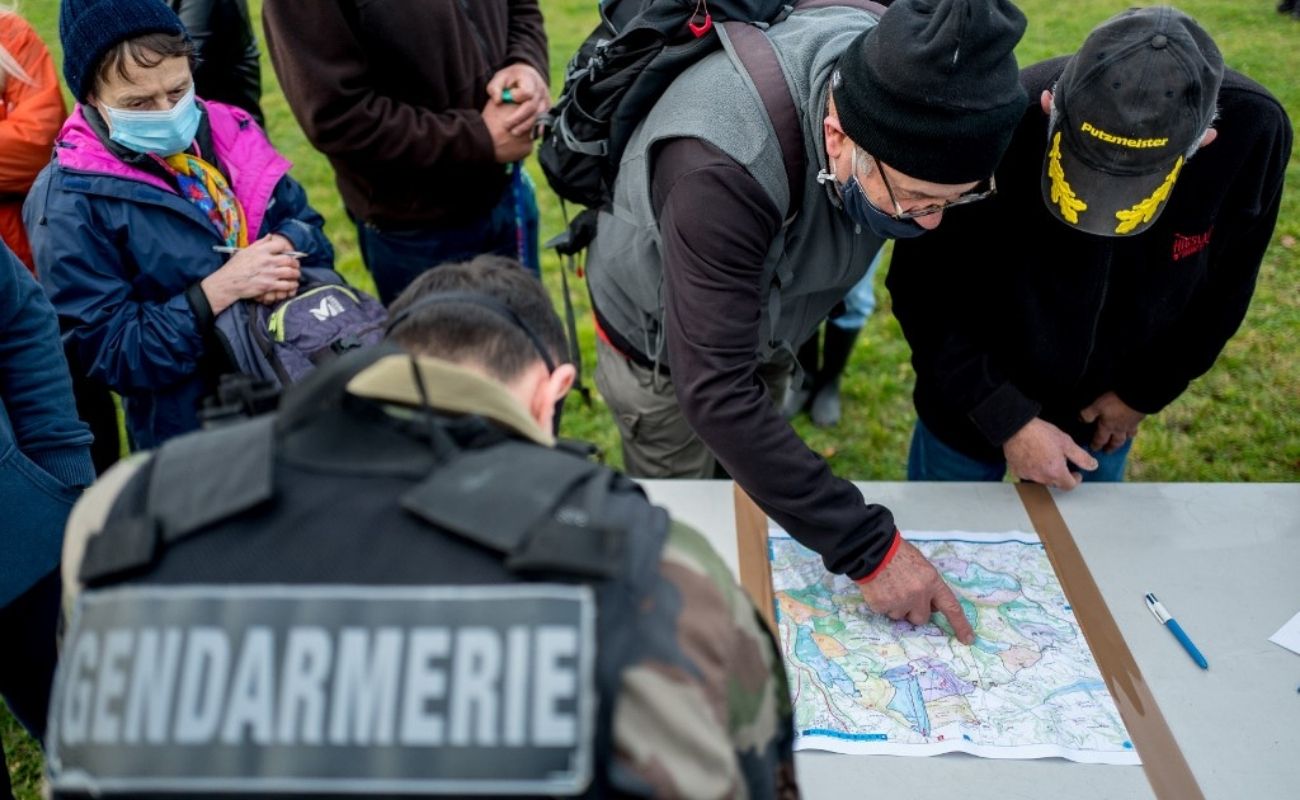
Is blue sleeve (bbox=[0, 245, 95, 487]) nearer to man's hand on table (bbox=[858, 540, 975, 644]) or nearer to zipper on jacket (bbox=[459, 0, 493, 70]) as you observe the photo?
zipper on jacket (bbox=[459, 0, 493, 70])

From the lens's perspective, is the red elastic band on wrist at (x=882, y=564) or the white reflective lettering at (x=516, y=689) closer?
the white reflective lettering at (x=516, y=689)

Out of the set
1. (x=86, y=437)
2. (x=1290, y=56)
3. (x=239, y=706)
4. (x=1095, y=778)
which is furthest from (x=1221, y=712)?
(x=1290, y=56)

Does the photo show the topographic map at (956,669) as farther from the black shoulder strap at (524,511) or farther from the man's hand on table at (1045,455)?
the black shoulder strap at (524,511)

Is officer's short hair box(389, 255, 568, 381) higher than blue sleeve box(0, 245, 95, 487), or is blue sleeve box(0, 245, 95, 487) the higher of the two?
officer's short hair box(389, 255, 568, 381)

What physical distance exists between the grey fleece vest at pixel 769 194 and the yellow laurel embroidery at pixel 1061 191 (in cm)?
→ 31

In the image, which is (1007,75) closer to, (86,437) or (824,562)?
(824,562)

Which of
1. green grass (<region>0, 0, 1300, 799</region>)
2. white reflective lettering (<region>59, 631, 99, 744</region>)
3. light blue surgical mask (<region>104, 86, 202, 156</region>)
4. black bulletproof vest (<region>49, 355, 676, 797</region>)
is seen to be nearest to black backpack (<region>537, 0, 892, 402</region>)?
light blue surgical mask (<region>104, 86, 202, 156</region>)

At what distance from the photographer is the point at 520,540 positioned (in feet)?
2.68

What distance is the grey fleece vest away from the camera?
1.55 metres

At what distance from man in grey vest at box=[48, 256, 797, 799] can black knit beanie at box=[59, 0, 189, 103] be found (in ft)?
4.51

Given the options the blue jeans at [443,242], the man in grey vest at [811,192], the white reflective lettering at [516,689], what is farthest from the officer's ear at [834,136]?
the blue jeans at [443,242]

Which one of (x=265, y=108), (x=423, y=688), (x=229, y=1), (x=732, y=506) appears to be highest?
(x=423, y=688)

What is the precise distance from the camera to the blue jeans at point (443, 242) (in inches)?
106

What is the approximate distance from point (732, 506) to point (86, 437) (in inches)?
48.9
